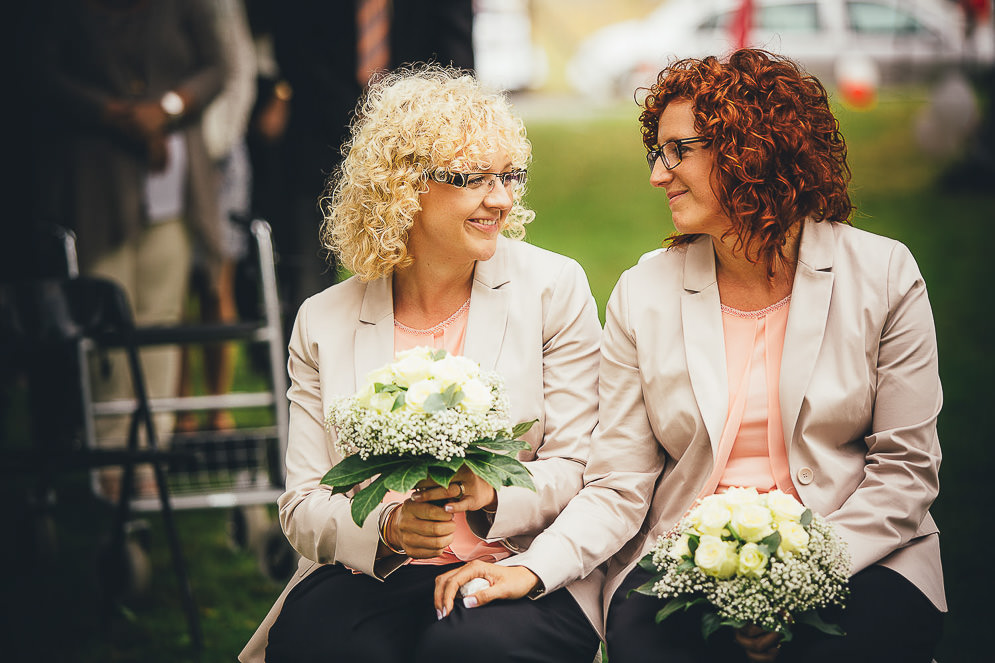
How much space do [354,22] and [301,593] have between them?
155 inches

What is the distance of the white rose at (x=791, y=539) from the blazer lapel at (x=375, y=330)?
4.41 feet

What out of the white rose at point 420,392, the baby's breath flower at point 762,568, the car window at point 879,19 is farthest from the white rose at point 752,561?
the car window at point 879,19

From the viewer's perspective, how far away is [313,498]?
10.2 feet

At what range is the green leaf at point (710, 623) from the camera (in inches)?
96.5

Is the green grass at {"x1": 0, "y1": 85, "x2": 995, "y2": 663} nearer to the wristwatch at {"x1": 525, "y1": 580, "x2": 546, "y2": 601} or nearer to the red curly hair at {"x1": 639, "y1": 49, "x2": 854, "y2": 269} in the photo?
the red curly hair at {"x1": 639, "y1": 49, "x2": 854, "y2": 269}

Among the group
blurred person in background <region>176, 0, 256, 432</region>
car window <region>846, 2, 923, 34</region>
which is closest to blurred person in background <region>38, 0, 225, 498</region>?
blurred person in background <region>176, 0, 256, 432</region>

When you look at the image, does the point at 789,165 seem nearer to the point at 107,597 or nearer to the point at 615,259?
the point at 107,597

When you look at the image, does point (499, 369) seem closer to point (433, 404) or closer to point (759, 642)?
point (433, 404)

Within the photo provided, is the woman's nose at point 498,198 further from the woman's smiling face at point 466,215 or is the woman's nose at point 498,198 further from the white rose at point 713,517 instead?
the white rose at point 713,517

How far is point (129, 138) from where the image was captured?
19.4 ft

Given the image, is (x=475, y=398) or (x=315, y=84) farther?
(x=315, y=84)

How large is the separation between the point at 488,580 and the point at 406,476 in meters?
0.47

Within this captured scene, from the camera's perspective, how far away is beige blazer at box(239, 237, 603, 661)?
3.06m

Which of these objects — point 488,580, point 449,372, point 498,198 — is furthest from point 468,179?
point 488,580
